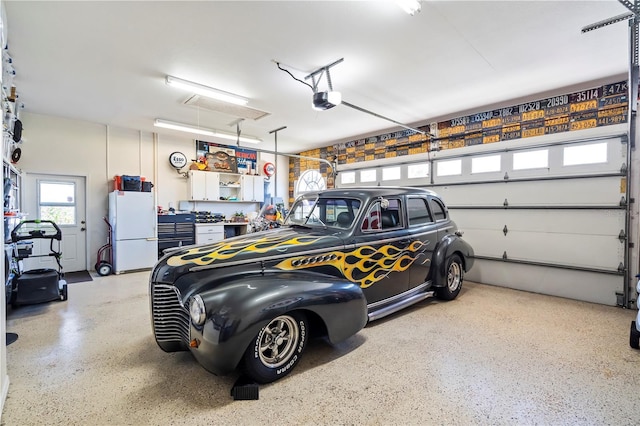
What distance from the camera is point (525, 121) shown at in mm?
5000

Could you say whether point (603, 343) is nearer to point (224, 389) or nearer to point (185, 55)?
point (224, 389)

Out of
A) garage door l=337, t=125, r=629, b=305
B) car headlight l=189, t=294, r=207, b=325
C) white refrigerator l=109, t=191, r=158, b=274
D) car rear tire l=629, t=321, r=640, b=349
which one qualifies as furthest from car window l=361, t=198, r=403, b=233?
white refrigerator l=109, t=191, r=158, b=274

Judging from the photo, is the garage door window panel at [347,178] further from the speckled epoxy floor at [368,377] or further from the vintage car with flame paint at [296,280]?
the speckled epoxy floor at [368,377]

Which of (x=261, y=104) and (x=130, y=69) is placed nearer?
(x=130, y=69)

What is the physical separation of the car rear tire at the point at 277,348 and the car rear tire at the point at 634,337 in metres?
3.15

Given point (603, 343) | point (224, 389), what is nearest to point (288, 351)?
point (224, 389)

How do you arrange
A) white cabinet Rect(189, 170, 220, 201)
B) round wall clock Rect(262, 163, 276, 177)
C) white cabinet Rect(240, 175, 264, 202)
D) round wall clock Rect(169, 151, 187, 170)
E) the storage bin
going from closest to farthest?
the storage bin < round wall clock Rect(169, 151, 187, 170) < white cabinet Rect(189, 170, 220, 201) < white cabinet Rect(240, 175, 264, 202) < round wall clock Rect(262, 163, 276, 177)

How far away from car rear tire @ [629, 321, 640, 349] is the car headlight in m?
3.91

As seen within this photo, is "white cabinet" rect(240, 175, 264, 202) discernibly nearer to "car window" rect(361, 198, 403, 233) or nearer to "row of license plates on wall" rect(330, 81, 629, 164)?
"row of license plates on wall" rect(330, 81, 629, 164)

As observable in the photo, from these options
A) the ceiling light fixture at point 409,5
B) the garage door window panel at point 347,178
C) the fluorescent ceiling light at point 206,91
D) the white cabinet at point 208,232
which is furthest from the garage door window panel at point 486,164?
the white cabinet at point 208,232

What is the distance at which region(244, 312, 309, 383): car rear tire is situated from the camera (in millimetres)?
2176

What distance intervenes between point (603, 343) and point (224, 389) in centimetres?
365

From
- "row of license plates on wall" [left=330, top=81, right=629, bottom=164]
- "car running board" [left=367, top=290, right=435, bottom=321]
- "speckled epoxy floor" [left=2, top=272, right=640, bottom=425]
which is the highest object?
"row of license plates on wall" [left=330, top=81, right=629, bottom=164]

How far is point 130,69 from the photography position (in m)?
3.89
